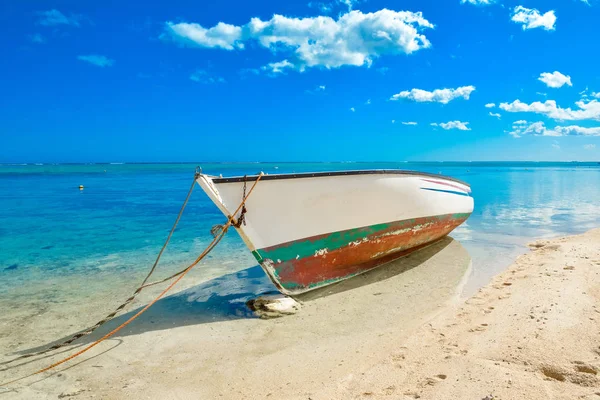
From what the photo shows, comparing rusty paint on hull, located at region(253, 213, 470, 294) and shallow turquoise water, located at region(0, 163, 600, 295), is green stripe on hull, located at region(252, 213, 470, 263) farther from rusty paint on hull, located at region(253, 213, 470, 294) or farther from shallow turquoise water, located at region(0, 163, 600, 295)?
shallow turquoise water, located at region(0, 163, 600, 295)

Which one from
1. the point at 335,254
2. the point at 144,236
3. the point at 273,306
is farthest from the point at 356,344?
the point at 144,236

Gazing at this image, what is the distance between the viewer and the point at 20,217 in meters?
12.8

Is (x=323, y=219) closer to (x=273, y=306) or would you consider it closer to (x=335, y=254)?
(x=335, y=254)

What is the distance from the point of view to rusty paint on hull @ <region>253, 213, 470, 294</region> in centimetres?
478

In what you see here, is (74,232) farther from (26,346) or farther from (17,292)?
(26,346)

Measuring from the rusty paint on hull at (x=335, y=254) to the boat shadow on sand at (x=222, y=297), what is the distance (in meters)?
0.16

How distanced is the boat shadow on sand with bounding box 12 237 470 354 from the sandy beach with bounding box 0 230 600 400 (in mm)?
28

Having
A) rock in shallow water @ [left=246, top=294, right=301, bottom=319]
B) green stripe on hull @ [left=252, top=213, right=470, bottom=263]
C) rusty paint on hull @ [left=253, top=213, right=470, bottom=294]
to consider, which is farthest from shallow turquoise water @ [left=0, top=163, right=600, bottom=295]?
rock in shallow water @ [left=246, top=294, right=301, bottom=319]

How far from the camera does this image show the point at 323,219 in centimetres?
504

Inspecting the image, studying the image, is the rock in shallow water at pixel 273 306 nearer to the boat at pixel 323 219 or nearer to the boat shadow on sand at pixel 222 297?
the boat shadow on sand at pixel 222 297

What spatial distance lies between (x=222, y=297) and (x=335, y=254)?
1730 mm

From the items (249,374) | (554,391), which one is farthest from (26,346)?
(554,391)

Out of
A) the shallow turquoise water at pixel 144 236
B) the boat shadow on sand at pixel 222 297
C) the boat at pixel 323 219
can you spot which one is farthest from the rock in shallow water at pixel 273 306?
the shallow turquoise water at pixel 144 236

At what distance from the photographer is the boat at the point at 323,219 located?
455 cm
